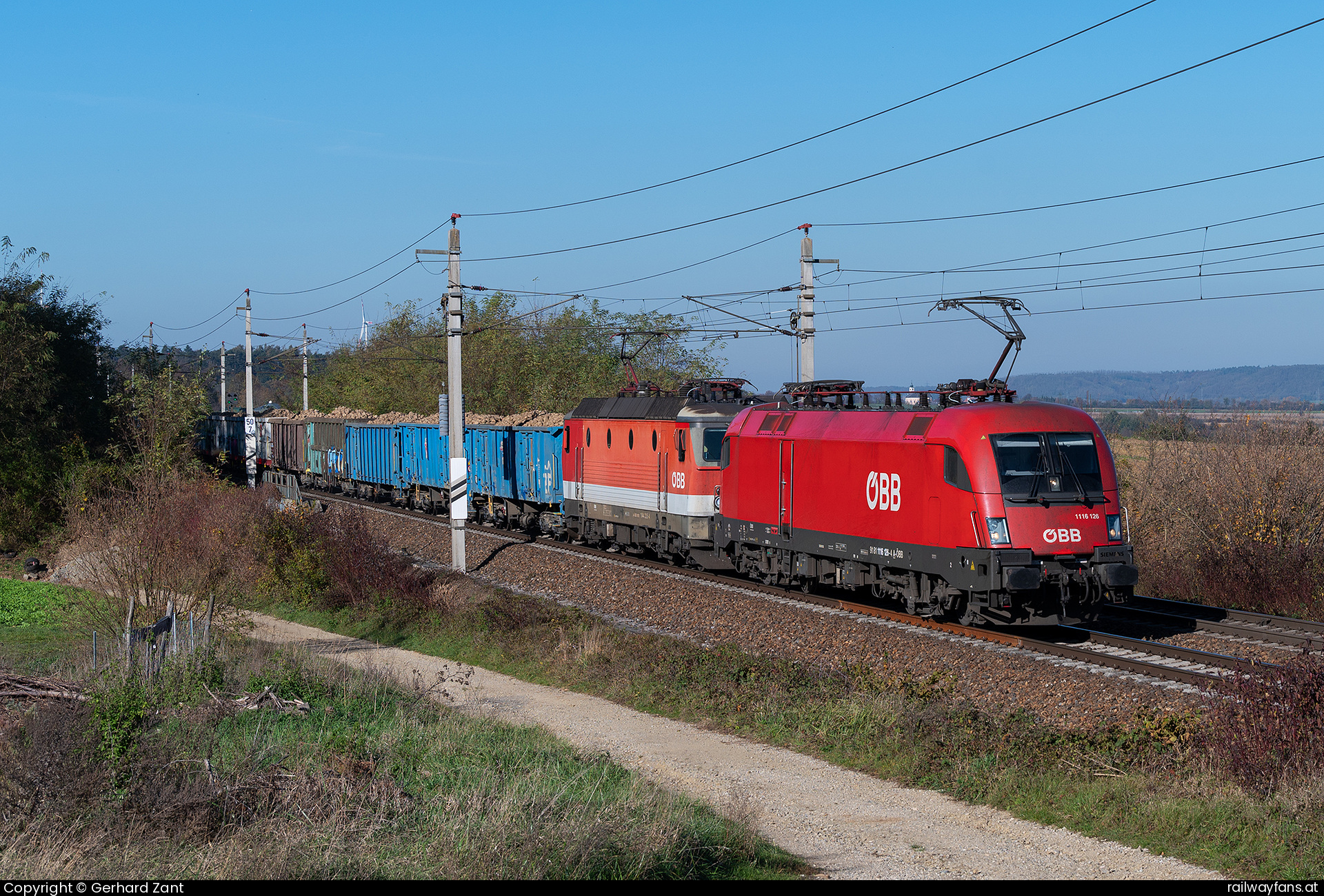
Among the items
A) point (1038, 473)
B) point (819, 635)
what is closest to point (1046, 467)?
point (1038, 473)

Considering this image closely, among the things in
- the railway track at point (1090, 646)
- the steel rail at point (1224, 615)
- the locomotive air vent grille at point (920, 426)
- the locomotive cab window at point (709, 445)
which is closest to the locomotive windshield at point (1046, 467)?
the locomotive air vent grille at point (920, 426)

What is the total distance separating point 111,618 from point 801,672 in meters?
11.3

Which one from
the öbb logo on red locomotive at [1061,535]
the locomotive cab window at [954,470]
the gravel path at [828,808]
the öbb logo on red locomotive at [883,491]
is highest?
the locomotive cab window at [954,470]

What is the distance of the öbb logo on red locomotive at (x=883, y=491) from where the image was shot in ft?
58.3

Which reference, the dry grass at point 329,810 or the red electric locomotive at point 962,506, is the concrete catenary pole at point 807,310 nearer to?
the red electric locomotive at point 962,506

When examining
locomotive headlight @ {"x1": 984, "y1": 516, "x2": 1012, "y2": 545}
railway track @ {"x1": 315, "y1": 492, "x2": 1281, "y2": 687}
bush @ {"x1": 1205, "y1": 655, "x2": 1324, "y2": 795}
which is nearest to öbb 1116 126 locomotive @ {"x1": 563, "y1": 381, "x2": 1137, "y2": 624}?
locomotive headlight @ {"x1": 984, "y1": 516, "x2": 1012, "y2": 545}

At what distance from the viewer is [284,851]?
7309mm

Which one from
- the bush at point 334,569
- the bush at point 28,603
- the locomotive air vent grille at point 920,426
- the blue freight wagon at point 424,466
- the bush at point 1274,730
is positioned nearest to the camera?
the bush at point 1274,730

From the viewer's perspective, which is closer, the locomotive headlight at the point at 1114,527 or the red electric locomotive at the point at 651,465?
the locomotive headlight at the point at 1114,527

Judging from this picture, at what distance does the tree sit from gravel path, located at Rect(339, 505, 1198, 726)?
53.8 feet

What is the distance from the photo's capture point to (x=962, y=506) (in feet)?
53.6

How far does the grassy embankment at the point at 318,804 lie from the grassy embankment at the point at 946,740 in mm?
2550

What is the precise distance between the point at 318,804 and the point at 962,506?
34.1 feet
